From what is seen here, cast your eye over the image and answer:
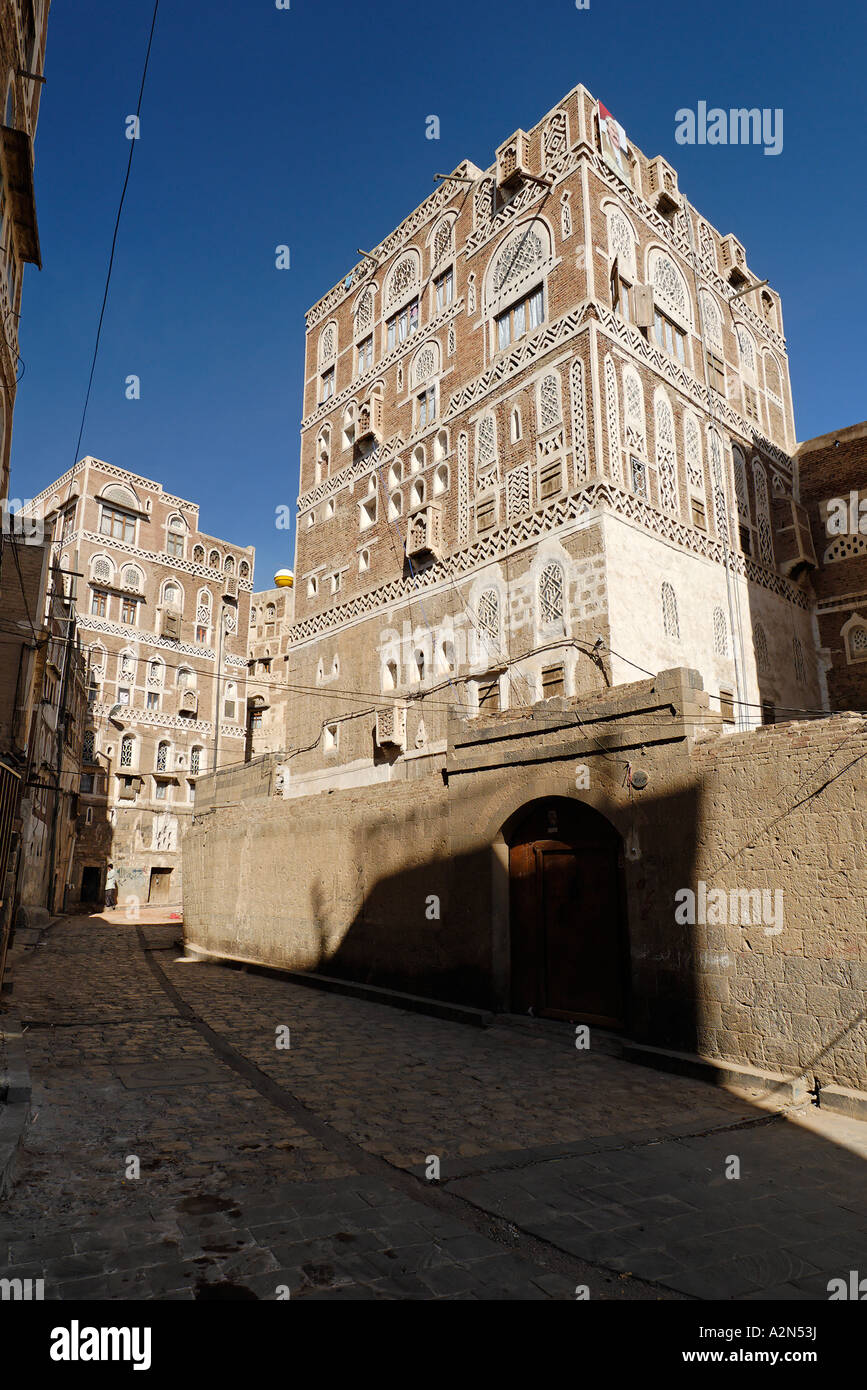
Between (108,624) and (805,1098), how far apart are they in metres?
44.1

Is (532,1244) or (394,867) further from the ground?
(394,867)

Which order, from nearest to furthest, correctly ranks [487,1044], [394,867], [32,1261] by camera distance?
[32,1261] < [487,1044] < [394,867]

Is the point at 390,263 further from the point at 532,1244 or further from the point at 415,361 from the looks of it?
the point at 532,1244

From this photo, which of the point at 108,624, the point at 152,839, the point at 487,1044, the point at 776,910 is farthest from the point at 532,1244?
the point at 108,624

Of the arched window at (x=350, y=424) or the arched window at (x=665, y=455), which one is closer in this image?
the arched window at (x=665, y=455)

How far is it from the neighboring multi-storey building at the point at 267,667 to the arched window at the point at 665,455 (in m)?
33.3

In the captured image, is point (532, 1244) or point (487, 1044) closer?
point (532, 1244)

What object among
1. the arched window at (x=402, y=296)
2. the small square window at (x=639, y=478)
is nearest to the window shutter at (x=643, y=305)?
the small square window at (x=639, y=478)

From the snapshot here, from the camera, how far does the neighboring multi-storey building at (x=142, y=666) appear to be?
42.5 metres

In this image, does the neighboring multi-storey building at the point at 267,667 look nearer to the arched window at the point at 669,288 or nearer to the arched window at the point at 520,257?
the arched window at the point at 520,257

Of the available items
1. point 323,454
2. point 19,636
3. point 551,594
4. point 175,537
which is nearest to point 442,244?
point 323,454

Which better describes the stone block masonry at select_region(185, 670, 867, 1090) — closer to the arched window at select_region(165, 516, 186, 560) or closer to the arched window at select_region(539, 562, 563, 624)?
the arched window at select_region(539, 562, 563, 624)

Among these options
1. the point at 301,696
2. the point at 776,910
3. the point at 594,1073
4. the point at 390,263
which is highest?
the point at 390,263

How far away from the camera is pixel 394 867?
14.0 metres
